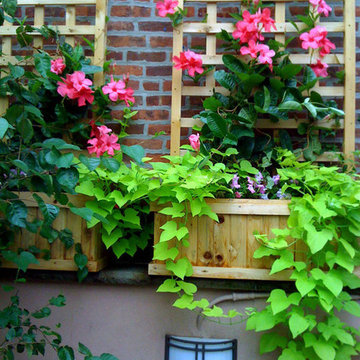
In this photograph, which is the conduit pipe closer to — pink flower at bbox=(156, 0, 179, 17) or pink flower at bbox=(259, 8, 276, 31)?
pink flower at bbox=(259, 8, 276, 31)

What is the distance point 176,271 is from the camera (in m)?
1.51

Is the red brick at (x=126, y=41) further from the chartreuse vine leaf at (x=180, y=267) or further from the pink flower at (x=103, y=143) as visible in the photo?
the chartreuse vine leaf at (x=180, y=267)

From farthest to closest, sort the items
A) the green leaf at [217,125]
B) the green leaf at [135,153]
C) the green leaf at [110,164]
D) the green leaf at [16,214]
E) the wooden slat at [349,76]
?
the wooden slat at [349,76], the green leaf at [217,125], the green leaf at [135,153], the green leaf at [110,164], the green leaf at [16,214]

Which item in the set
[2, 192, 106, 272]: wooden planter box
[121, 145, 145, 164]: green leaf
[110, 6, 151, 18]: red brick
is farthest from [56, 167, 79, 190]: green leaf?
[110, 6, 151, 18]: red brick

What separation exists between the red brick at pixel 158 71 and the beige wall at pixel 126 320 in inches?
41.9

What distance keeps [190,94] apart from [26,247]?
100cm

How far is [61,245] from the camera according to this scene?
170cm

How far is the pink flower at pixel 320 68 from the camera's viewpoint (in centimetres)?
191

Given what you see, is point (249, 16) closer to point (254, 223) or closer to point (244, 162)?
point (244, 162)

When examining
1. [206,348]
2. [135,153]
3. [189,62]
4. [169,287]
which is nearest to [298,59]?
[189,62]

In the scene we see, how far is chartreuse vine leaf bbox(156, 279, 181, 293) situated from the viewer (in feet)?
5.00

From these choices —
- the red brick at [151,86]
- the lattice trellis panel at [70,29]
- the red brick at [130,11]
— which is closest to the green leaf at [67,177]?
the lattice trellis panel at [70,29]

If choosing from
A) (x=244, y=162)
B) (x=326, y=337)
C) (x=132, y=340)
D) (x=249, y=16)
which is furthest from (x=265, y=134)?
(x=132, y=340)

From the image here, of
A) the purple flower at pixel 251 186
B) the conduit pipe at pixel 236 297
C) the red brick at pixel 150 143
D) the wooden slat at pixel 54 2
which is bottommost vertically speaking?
the conduit pipe at pixel 236 297
